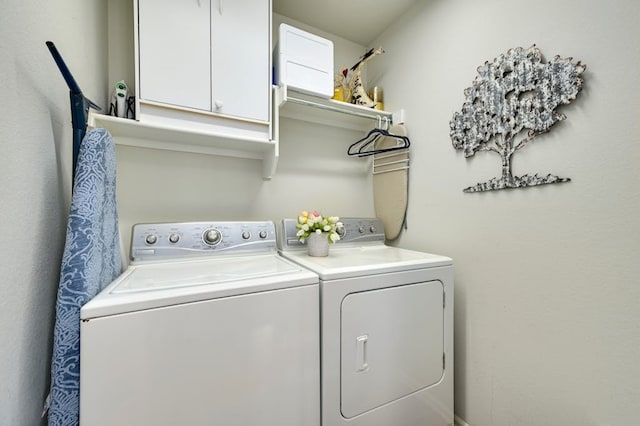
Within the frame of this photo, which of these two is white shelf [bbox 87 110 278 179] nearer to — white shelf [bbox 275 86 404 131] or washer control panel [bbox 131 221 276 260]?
white shelf [bbox 275 86 404 131]

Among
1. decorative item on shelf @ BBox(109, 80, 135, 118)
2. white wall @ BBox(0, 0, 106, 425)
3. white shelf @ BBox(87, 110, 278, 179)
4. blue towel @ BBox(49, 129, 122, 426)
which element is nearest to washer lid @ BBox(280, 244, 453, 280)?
white shelf @ BBox(87, 110, 278, 179)

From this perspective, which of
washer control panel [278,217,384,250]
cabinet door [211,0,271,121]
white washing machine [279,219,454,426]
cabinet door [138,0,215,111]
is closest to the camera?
white washing machine [279,219,454,426]

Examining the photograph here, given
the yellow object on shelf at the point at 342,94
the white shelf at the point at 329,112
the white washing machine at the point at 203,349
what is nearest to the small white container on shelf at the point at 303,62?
the white shelf at the point at 329,112

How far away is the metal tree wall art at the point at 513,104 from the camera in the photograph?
1020 millimetres

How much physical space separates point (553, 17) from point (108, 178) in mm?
1975

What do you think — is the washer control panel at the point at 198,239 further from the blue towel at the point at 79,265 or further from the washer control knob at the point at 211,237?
the blue towel at the point at 79,265

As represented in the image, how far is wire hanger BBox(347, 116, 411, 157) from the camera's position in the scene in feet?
5.74

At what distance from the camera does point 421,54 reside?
1658 mm

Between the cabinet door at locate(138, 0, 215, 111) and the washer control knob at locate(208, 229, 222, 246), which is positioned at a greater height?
the cabinet door at locate(138, 0, 215, 111)

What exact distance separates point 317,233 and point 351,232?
398 mm

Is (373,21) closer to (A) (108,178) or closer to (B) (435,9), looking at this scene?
(B) (435,9)

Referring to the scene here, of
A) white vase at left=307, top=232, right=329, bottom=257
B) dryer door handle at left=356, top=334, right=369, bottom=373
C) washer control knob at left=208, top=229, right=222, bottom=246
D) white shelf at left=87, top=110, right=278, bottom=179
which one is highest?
white shelf at left=87, top=110, right=278, bottom=179

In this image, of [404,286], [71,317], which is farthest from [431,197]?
[71,317]

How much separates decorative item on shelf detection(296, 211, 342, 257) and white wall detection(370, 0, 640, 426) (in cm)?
68
